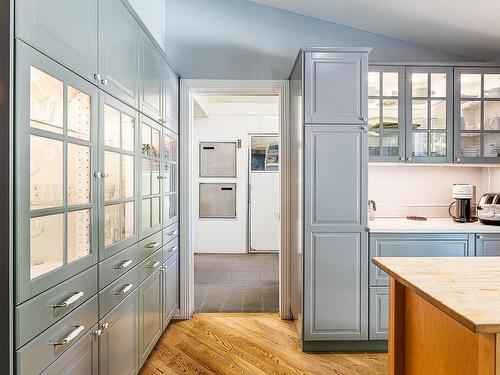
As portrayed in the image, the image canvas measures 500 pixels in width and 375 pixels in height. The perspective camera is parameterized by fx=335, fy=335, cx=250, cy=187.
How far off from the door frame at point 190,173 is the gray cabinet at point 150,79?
581 millimetres

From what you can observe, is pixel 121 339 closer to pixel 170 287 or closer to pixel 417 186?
pixel 170 287

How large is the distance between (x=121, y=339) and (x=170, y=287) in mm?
1034

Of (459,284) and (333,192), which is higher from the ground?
(333,192)

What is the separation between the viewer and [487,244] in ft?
8.43

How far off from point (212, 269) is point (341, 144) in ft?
9.97

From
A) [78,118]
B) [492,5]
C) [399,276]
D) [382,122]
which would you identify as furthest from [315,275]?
[492,5]

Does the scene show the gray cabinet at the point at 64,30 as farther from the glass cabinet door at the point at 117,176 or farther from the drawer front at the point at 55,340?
the drawer front at the point at 55,340

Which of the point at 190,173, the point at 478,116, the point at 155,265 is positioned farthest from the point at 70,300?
the point at 478,116

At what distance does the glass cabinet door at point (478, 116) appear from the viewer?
2838 mm

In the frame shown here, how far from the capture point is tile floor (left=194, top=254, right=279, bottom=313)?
3.47 metres

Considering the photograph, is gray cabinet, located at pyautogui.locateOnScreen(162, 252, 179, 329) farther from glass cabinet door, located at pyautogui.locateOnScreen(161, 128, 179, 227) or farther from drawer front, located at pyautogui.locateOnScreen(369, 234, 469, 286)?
drawer front, located at pyautogui.locateOnScreen(369, 234, 469, 286)

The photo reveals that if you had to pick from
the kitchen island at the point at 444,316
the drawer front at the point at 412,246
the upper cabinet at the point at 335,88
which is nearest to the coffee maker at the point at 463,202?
the drawer front at the point at 412,246

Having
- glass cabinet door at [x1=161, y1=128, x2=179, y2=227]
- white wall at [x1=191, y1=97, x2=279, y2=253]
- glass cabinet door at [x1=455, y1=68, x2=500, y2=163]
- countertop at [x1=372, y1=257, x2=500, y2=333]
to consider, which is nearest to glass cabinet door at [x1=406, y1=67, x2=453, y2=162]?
glass cabinet door at [x1=455, y1=68, x2=500, y2=163]

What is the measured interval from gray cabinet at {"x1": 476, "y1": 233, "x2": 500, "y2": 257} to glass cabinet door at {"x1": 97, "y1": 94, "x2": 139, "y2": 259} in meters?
2.51
